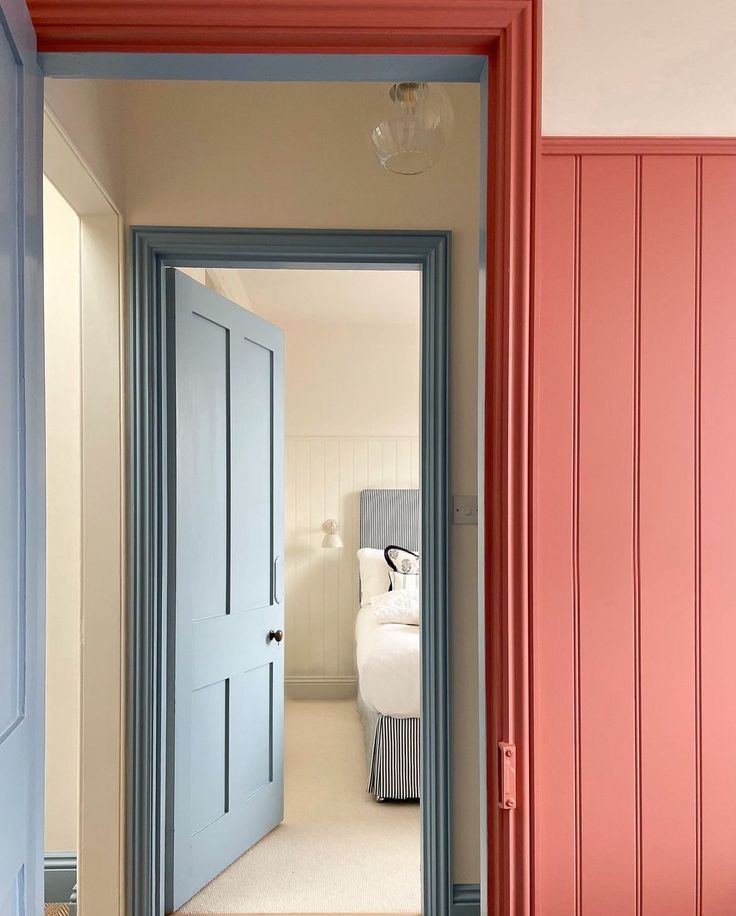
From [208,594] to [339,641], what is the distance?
3.20 metres

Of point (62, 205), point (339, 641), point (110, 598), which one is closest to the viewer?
point (110, 598)

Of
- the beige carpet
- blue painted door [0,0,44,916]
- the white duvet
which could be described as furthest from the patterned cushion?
blue painted door [0,0,44,916]

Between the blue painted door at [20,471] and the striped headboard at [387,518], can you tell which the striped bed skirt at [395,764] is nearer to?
the striped headboard at [387,518]

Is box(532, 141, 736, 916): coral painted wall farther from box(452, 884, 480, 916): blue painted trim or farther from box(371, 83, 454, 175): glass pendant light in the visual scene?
box(452, 884, 480, 916): blue painted trim

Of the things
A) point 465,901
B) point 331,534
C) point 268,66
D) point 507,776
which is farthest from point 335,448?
point 507,776

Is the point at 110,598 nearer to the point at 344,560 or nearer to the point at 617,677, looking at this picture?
the point at 617,677

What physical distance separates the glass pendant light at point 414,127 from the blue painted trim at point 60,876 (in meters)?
2.54

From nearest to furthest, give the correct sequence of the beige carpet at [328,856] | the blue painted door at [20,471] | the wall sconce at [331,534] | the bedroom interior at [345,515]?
1. the blue painted door at [20,471]
2. the beige carpet at [328,856]
3. the bedroom interior at [345,515]
4. the wall sconce at [331,534]

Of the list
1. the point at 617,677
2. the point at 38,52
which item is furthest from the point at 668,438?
the point at 38,52

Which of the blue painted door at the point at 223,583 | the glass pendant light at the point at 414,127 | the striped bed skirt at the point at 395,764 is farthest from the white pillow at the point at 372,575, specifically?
the glass pendant light at the point at 414,127

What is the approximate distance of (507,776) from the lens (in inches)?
46.9

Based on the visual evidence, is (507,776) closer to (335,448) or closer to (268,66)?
(268,66)

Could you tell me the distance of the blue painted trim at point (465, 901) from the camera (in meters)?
2.43

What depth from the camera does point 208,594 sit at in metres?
2.84
